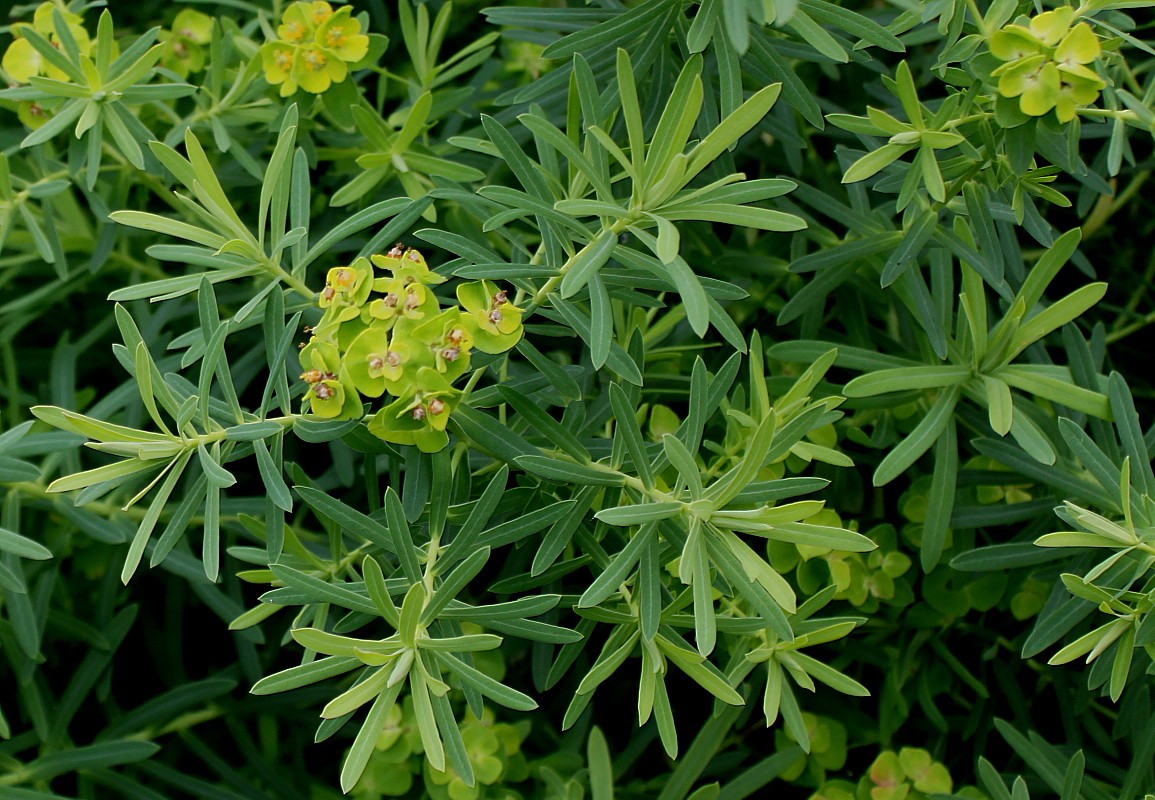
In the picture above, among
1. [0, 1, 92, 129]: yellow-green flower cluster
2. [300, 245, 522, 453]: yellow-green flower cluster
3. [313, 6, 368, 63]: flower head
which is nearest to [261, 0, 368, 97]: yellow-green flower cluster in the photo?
[313, 6, 368, 63]: flower head

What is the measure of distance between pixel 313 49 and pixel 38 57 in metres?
0.33

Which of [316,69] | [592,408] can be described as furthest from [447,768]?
[316,69]

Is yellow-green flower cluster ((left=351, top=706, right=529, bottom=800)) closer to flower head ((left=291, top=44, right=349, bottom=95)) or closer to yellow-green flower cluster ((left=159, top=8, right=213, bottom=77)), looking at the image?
flower head ((left=291, top=44, right=349, bottom=95))

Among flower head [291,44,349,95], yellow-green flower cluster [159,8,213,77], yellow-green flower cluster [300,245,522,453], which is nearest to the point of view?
yellow-green flower cluster [300,245,522,453]

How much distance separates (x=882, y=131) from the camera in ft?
2.70

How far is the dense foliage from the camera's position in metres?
0.75

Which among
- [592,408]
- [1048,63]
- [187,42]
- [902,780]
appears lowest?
[902,780]

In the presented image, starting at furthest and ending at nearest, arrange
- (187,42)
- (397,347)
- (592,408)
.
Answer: (187,42) < (592,408) < (397,347)

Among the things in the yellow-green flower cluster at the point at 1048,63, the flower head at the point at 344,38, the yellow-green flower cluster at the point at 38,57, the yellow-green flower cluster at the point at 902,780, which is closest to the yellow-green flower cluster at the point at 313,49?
the flower head at the point at 344,38

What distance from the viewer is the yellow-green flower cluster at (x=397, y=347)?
710mm

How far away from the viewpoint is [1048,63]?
29.1 inches

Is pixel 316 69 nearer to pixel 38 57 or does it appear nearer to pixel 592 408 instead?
pixel 38 57

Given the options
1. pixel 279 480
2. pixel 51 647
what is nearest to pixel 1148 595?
pixel 279 480

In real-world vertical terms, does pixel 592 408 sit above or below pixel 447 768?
above
